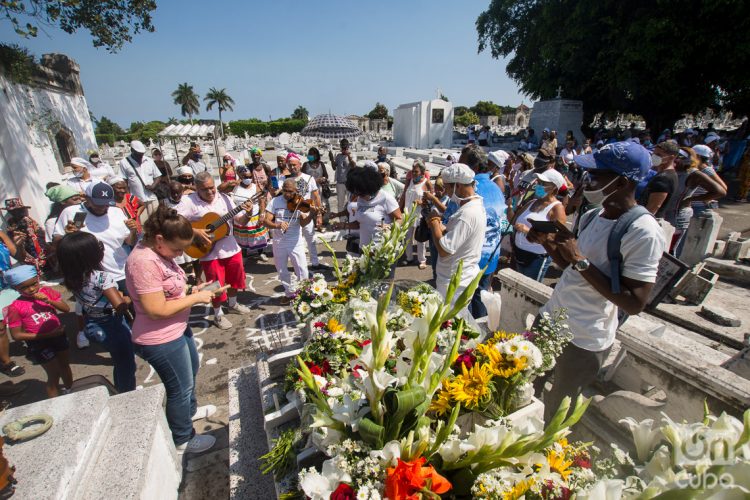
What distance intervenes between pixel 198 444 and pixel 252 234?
14.4 feet

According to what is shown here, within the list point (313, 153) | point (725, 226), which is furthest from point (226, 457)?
point (725, 226)

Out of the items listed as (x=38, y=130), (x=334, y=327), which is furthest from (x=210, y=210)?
(x=38, y=130)

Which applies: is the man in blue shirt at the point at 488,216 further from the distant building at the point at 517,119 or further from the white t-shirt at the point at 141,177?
the distant building at the point at 517,119

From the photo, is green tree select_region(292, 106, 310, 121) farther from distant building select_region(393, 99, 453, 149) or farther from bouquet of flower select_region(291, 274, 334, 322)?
bouquet of flower select_region(291, 274, 334, 322)

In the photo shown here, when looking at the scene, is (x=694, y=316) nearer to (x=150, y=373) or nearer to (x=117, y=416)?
(x=117, y=416)

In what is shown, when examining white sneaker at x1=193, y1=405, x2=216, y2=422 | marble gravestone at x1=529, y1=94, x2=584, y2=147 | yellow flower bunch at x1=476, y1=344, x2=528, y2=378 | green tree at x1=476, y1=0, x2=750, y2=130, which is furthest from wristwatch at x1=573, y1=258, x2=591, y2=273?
marble gravestone at x1=529, y1=94, x2=584, y2=147

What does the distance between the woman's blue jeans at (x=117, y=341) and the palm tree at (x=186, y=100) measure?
63.8 metres

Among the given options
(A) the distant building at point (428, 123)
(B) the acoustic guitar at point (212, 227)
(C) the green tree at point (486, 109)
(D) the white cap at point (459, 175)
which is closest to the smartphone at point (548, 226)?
(D) the white cap at point (459, 175)

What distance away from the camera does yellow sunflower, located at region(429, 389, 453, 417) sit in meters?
→ 1.40

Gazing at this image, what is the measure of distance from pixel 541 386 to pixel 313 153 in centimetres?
723

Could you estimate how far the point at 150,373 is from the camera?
4098 mm

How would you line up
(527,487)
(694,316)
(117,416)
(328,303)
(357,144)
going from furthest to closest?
(357,144), (694,316), (328,303), (117,416), (527,487)

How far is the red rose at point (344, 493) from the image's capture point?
1105mm

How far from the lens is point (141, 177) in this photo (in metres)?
7.38
